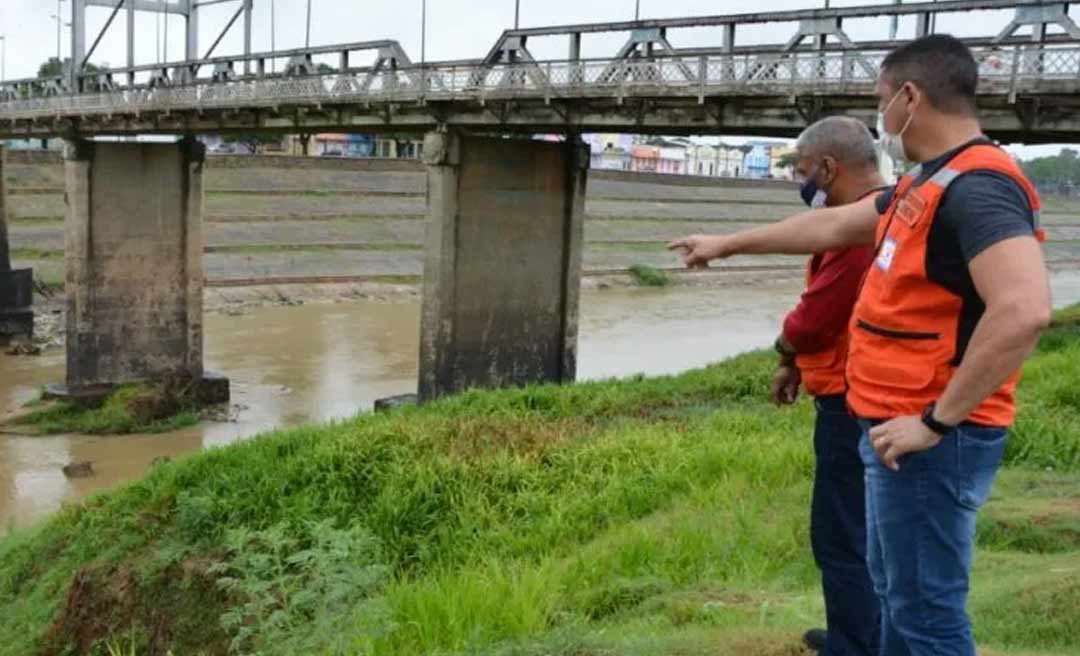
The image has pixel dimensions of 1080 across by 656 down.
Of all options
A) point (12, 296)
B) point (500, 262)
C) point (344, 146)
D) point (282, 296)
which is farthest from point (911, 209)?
point (344, 146)

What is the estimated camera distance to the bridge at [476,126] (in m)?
14.7

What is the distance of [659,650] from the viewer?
4191 mm

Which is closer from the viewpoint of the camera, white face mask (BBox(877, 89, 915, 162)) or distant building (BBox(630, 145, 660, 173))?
white face mask (BBox(877, 89, 915, 162))

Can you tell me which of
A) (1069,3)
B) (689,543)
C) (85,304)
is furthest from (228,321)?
(689,543)

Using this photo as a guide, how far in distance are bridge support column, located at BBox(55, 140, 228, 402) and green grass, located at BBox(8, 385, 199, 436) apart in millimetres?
731

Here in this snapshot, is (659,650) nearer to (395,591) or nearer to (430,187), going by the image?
(395,591)

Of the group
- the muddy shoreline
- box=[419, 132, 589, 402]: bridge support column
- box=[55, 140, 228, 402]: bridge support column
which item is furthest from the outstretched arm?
the muddy shoreline

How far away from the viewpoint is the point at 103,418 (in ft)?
76.6

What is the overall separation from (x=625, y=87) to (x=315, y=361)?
51.9 ft

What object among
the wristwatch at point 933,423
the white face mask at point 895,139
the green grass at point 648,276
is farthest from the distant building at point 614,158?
the wristwatch at point 933,423

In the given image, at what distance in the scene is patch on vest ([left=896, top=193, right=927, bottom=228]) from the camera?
2.84 m

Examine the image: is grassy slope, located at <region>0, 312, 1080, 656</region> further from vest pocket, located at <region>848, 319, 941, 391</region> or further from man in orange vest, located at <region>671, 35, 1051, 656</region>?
vest pocket, located at <region>848, 319, 941, 391</region>

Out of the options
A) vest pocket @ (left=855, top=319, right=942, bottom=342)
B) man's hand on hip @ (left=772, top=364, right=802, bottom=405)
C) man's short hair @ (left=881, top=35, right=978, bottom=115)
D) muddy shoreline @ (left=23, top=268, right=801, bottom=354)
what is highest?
man's short hair @ (left=881, top=35, right=978, bottom=115)

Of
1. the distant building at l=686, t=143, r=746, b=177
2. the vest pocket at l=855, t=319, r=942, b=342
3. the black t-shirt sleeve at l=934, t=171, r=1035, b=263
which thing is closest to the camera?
the black t-shirt sleeve at l=934, t=171, r=1035, b=263
